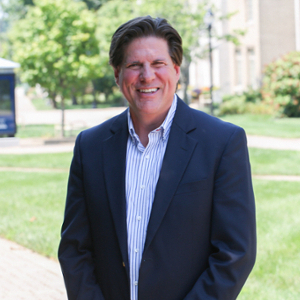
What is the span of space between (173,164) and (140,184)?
18 cm

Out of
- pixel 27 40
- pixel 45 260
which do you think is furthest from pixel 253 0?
pixel 45 260

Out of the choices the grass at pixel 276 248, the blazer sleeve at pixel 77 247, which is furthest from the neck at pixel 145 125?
the grass at pixel 276 248

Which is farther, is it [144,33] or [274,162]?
[274,162]

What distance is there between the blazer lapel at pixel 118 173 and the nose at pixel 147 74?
31 centimetres

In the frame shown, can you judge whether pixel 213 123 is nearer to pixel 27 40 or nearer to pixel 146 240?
pixel 146 240

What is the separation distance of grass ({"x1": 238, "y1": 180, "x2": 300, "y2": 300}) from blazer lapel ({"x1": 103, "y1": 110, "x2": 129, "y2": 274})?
98.1 inches

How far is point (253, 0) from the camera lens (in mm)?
27578

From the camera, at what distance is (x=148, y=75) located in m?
2.15

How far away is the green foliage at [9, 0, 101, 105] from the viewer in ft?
63.3

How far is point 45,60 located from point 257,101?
11787 mm

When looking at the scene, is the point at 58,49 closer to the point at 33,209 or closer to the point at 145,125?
the point at 33,209

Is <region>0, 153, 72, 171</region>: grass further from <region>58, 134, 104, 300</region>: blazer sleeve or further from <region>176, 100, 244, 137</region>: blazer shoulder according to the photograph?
<region>176, 100, 244, 137</region>: blazer shoulder

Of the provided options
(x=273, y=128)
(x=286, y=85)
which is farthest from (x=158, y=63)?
(x=286, y=85)

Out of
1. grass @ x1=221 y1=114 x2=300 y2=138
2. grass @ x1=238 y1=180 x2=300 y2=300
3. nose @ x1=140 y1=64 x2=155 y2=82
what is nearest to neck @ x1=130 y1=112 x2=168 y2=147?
nose @ x1=140 y1=64 x2=155 y2=82
